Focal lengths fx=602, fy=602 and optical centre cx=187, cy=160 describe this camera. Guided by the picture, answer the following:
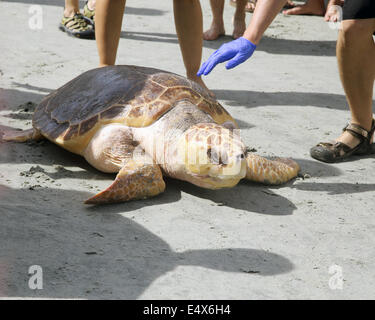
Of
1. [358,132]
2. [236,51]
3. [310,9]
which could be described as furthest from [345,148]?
[310,9]

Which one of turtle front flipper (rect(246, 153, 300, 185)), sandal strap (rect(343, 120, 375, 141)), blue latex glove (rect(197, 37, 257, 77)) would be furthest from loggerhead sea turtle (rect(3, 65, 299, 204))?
sandal strap (rect(343, 120, 375, 141))

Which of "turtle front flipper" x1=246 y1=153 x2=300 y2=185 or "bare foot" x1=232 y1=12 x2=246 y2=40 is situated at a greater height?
Answer: "bare foot" x1=232 y1=12 x2=246 y2=40

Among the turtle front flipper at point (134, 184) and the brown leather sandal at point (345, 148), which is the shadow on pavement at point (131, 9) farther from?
the turtle front flipper at point (134, 184)

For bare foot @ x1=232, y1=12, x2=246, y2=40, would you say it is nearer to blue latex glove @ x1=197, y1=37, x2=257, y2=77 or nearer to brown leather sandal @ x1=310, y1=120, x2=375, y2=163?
brown leather sandal @ x1=310, y1=120, x2=375, y2=163

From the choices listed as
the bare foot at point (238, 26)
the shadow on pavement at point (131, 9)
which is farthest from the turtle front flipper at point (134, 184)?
the shadow on pavement at point (131, 9)

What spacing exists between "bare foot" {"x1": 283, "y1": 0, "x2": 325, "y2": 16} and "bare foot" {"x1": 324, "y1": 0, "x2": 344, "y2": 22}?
7.3 inches

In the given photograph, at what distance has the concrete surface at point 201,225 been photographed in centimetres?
215

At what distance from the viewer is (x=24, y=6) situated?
273 inches

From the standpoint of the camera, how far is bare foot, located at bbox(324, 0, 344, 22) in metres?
7.21

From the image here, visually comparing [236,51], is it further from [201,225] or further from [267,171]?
[201,225]

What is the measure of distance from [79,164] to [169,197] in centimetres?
62

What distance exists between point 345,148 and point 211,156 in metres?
1.19
